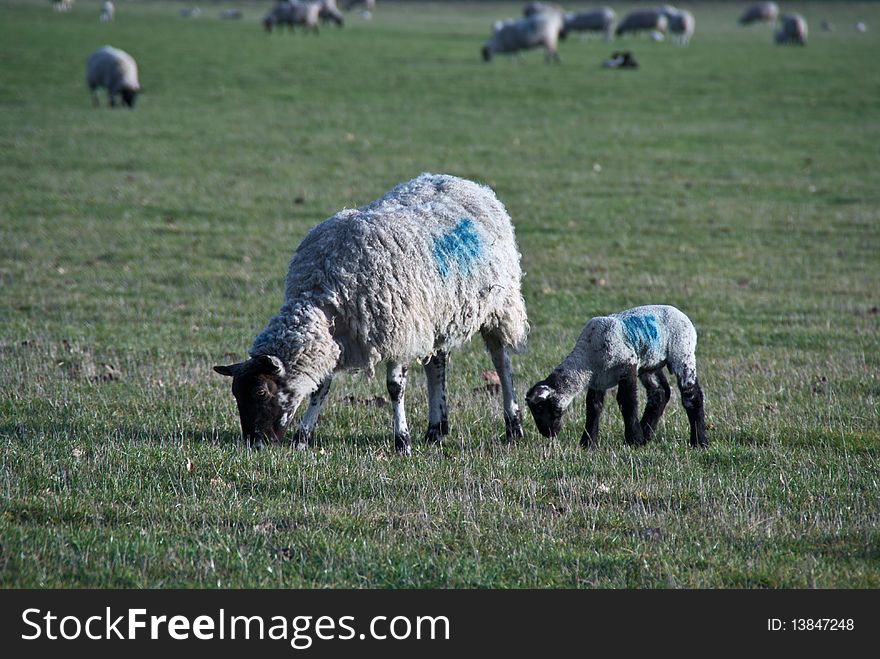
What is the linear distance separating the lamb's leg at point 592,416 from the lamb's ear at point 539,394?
0.37m

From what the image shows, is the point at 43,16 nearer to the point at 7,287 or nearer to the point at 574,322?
the point at 7,287

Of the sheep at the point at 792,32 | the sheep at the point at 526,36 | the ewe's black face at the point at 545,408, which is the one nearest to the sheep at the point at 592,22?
the sheep at the point at 792,32

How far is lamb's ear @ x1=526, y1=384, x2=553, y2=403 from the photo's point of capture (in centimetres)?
853

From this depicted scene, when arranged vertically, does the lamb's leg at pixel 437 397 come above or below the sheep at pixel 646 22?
below

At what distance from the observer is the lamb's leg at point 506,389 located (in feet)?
29.6

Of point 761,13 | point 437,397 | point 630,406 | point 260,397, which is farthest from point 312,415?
point 761,13

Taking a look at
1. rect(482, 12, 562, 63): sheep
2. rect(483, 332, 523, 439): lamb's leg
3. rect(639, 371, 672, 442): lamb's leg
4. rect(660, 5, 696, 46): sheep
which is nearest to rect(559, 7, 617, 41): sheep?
rect(660, 5, 696, 46): sheep

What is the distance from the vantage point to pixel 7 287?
14.3 meters

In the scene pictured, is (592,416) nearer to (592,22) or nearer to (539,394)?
(539,394)

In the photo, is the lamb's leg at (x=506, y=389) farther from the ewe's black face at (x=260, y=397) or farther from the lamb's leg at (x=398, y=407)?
the ewe's black face at (x=260, y=397)

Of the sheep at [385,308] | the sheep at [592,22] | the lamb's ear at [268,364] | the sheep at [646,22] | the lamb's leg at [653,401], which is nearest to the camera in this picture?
the lamb's ear at [268,364]

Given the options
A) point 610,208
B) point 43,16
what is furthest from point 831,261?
point 43,16

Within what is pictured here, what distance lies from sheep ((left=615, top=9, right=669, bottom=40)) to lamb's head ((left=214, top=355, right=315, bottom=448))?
Answer: 69.9m
